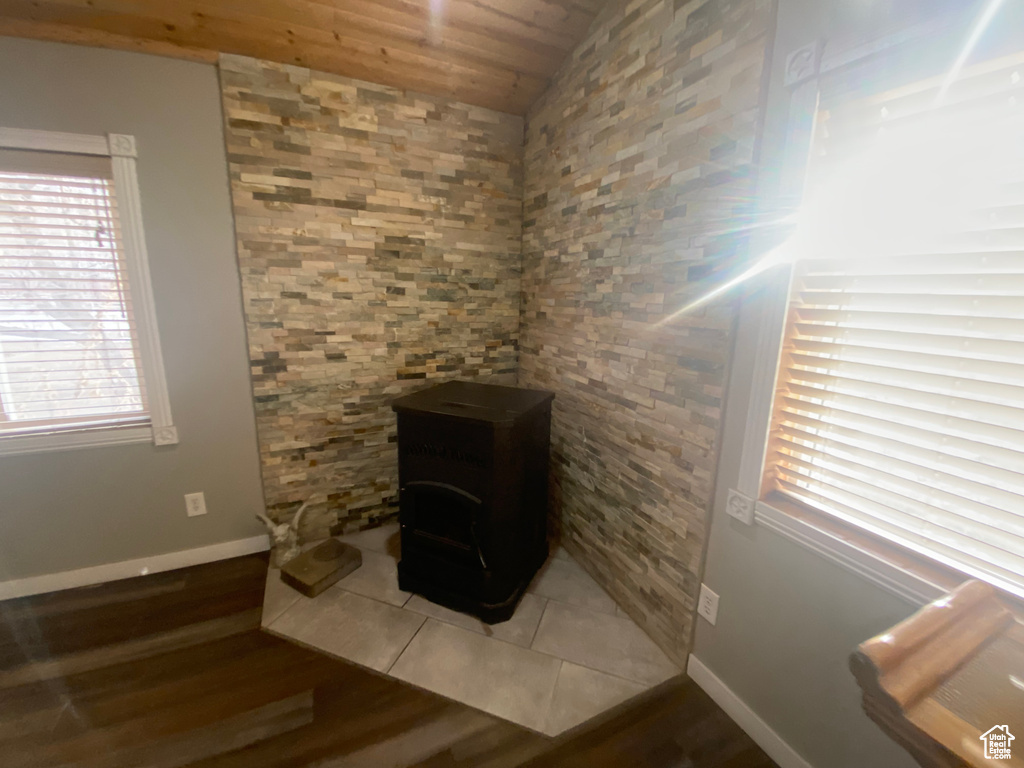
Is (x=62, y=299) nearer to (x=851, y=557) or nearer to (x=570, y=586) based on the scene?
(x=570, y=586)

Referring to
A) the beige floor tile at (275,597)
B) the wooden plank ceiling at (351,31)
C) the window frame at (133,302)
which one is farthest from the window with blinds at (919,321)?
the window frame at (133,302)

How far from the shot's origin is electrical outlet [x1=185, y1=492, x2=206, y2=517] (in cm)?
197

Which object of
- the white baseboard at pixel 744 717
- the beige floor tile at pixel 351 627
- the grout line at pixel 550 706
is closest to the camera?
the white baseboard at pixel 744 717

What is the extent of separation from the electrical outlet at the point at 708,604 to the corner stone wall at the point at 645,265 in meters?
0.03

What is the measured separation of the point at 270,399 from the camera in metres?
2.00

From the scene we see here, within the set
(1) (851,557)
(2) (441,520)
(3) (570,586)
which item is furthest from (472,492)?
(1) (851,557)

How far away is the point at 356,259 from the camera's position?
201 cm

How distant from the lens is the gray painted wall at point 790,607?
966 millimetres

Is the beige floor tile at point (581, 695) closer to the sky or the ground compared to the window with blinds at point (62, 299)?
closer to the ground

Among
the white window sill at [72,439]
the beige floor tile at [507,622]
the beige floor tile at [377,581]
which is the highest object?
the white window sill at [72,439]

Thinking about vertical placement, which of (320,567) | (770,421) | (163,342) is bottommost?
(320,567)

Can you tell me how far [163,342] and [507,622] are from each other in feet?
6.37

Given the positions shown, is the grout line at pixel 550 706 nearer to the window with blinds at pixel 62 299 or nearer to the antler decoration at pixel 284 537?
the antler decoration at pixel 284 537

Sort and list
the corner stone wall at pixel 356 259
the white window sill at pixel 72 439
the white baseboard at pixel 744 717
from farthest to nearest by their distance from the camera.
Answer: the corner stone wall at pixel 356 259
the white window sill at pixel 72 439
the white baseboard at pixel 744 717
